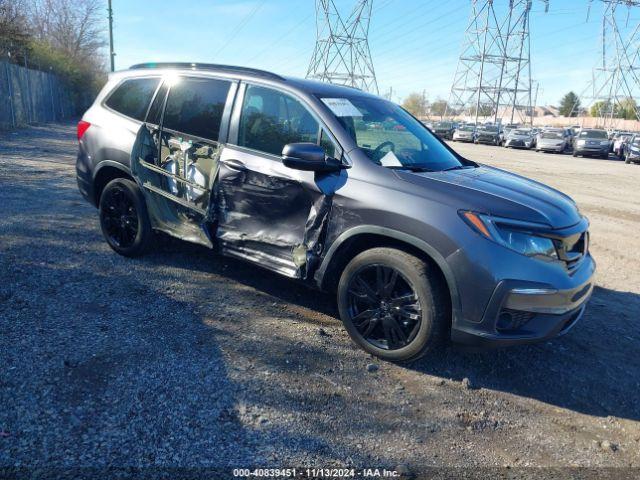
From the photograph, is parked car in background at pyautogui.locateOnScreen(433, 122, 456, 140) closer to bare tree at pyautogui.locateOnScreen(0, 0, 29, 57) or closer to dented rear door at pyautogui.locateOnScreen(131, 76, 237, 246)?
bare tree at pyautogui.locateOnScreen(0, 0, 29, 57)

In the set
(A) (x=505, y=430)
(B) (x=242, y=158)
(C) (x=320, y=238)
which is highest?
(B) (x=242, y=158)

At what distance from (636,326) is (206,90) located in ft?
14.2

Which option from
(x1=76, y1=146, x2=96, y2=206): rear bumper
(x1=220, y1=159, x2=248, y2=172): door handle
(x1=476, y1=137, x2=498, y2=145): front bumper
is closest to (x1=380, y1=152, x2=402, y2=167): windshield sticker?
(x1=220, y1=159, x2=248, y2=172): door handle

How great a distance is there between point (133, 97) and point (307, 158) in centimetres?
245

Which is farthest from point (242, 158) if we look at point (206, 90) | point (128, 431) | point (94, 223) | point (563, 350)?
point (94, 223)

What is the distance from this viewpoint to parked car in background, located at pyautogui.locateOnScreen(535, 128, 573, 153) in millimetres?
31422

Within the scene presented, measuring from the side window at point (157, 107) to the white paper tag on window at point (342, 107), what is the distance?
1697mm

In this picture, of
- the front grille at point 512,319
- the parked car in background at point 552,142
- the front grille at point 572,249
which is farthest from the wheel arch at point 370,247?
the parked car in background at point 552,142

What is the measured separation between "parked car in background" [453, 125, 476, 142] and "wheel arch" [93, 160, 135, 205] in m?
37.8

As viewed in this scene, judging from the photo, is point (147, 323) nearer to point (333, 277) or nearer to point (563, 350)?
point (333, 277)

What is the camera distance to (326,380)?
3.24 metres

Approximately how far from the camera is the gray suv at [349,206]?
3.08 m

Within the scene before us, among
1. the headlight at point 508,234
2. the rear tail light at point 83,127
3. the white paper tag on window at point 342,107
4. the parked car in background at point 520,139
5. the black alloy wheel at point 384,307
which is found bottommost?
the black alloy wheel at point 384,307

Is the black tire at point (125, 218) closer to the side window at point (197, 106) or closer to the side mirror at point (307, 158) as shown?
the side window at point (197, 106)
